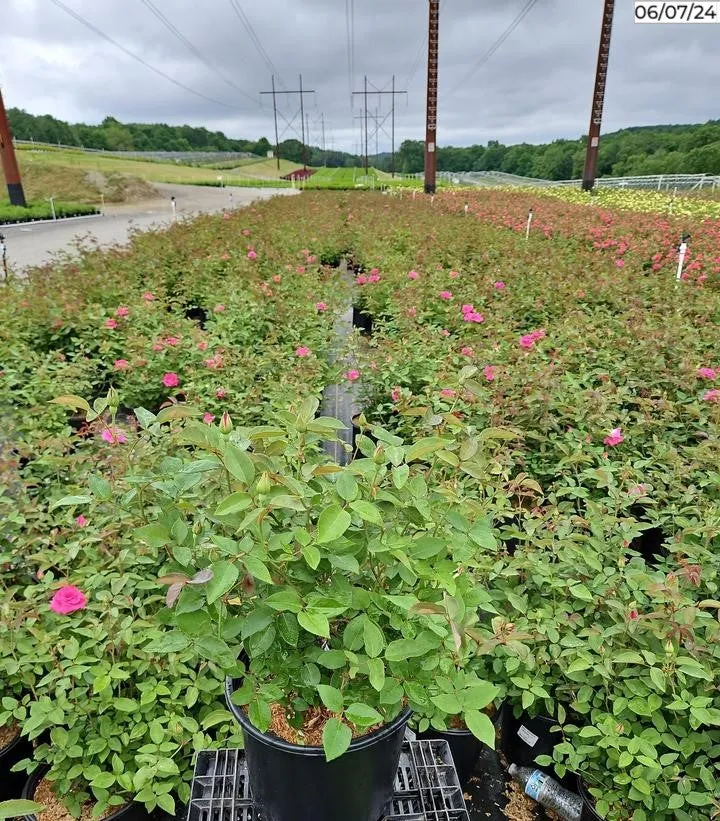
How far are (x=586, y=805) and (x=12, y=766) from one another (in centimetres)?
140

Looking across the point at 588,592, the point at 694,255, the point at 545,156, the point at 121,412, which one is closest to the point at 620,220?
the point at 694,255

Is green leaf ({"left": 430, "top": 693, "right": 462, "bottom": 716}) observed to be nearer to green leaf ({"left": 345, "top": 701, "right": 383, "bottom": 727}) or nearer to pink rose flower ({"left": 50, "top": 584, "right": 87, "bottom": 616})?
Result: green leaf ({"left": 345, "top": 701, "right": 383, "bottom": 727})

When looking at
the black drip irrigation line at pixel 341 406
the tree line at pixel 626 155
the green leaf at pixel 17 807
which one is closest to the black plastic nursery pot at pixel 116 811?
the green leaf at pixel 17 807

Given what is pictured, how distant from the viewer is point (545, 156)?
41062mm

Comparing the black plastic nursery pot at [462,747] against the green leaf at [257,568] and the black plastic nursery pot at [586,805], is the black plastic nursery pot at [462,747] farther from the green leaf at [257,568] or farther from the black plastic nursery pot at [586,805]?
the green leaf at [257,568]

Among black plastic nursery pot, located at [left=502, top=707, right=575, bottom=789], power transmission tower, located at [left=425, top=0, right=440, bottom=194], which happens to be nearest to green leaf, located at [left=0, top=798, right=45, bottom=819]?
black plastic nursery pot, located at [left=502, top=707, right=575, bottom=789]

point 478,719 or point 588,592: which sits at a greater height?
point 478,719

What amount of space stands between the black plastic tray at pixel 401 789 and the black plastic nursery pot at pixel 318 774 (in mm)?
129

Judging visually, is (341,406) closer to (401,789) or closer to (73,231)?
(401,789)

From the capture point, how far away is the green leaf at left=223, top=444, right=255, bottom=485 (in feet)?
2.49

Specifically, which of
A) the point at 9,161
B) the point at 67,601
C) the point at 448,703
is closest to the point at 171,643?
the point at 448,703

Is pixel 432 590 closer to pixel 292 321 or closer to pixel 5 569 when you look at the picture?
pixel 5 569

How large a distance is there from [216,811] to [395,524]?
27.6 inches

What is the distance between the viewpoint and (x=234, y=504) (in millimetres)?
745
